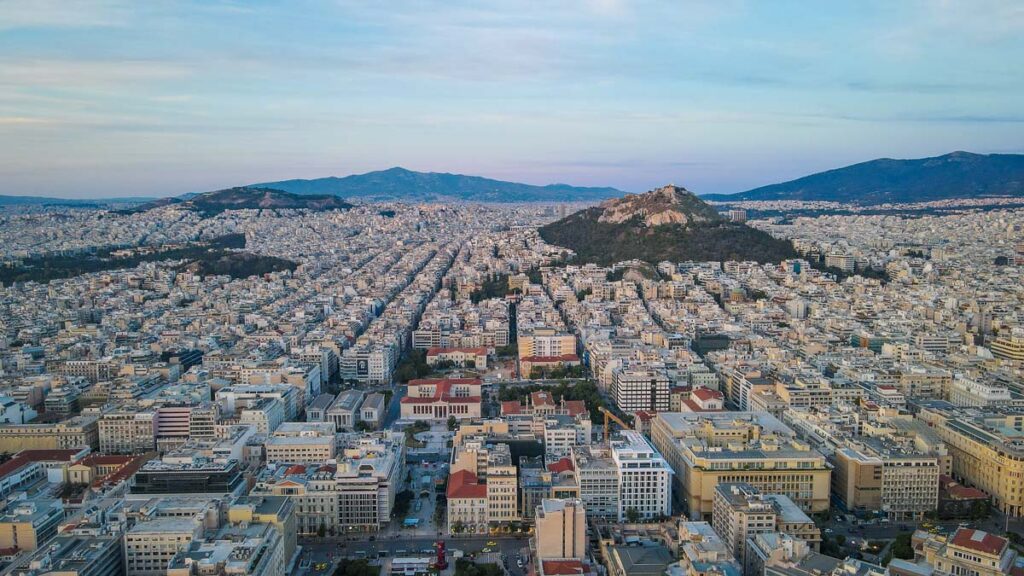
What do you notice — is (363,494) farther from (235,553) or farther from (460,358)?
(460,358)

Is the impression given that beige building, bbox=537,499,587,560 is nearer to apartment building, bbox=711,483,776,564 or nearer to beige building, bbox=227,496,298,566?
apartment building, bbox=711,483,776,564

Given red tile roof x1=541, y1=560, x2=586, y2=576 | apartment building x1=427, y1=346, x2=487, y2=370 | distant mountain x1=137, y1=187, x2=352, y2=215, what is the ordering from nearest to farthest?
1. red tile roof x1=541, y1=560, x2=586, y2=576
2. apartment building x1=427, y1=346, x2=487, y2=370
3. distant mountain x1=137, y1=187, x2=352, y2=215

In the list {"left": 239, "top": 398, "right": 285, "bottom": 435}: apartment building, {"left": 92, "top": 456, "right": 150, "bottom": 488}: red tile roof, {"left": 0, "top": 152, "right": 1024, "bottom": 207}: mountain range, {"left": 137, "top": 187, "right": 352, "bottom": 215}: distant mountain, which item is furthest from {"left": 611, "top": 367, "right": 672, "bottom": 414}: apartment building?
{"left": 0, "top": 152, "right": 1024, "bottom": 207}: mountain range

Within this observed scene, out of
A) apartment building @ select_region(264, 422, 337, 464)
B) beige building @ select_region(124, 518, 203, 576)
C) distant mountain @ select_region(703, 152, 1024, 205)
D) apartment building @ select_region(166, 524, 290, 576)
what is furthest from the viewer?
distant mountain @ select_region(703, 152, 1024, 205)

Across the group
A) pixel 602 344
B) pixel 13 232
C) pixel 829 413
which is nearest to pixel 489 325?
pixel 602 344

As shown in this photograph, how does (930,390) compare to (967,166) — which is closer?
(930,390)

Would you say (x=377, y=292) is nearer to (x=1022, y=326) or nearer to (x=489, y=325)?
(x=489, y=325)

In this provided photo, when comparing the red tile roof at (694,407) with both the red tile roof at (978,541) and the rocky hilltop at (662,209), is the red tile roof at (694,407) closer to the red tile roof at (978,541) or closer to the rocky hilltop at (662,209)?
the red tile roof at (978,541)
